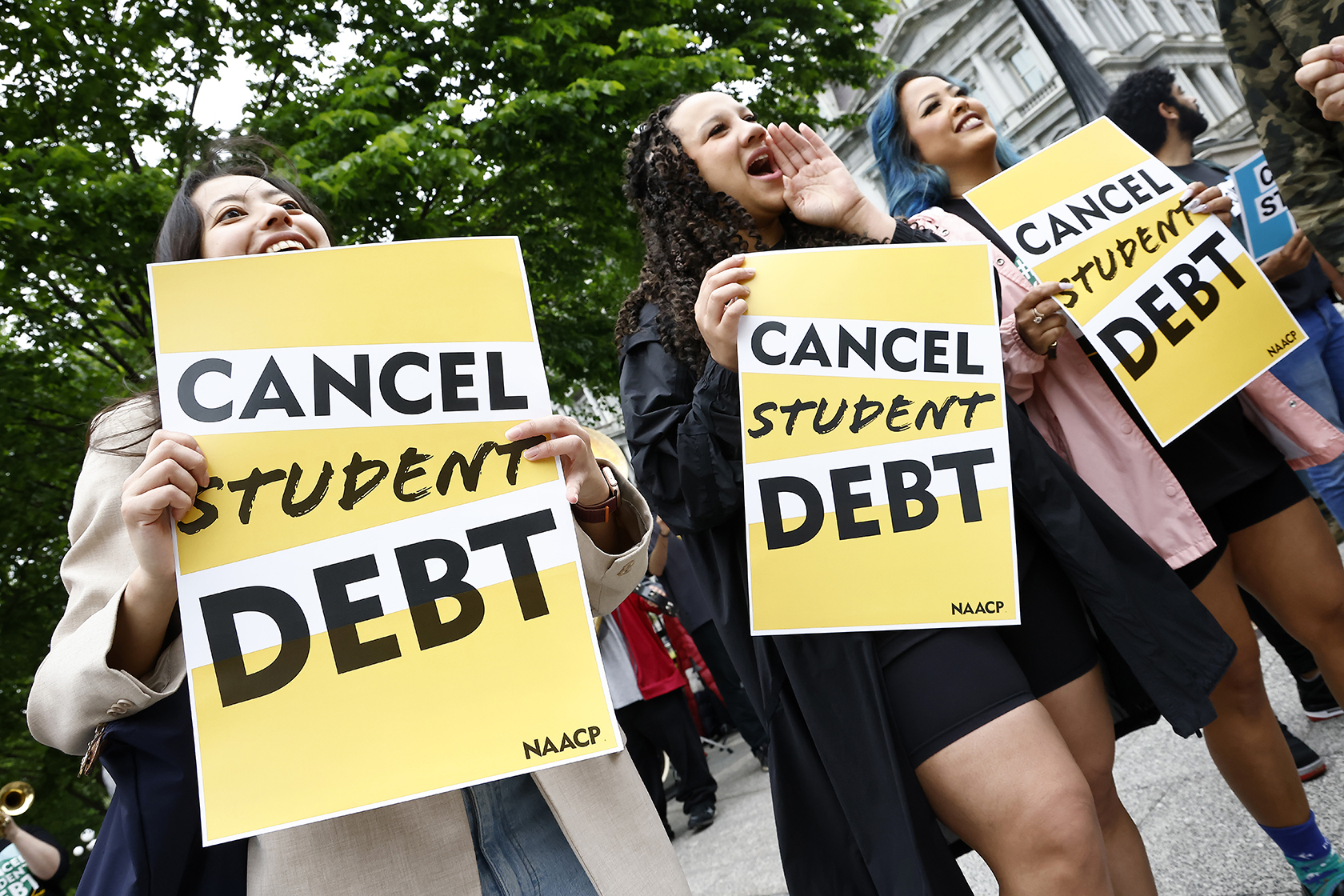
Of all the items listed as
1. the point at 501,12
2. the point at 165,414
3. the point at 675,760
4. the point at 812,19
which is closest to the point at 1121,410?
the point at 165,414

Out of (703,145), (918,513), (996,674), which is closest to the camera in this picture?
(996,674)

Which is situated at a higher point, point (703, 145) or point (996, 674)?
point (703, 145)

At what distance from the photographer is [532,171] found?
8.94 meters

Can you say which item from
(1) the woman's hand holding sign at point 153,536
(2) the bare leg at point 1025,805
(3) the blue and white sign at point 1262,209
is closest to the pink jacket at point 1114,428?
(2) the bare leg at point 1025,805

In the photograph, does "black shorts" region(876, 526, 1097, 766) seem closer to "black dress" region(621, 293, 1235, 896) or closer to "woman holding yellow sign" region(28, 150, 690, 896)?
"black dress" region(621, 293, 1235, 896)

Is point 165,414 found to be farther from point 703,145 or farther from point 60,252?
point 60,252

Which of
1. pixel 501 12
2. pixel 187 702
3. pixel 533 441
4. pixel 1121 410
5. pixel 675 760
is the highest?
pixel 501 12

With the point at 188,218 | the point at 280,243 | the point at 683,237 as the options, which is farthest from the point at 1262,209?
the point at 188,218

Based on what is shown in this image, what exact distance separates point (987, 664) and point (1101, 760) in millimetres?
372

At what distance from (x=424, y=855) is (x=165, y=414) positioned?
2.51ft

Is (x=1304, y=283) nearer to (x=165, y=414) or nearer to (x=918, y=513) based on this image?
(x=918, y=513)

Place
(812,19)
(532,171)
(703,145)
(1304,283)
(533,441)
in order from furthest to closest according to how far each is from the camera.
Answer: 1. (812,19)
2. (532,171)
3. (1304,283)
4. (703,145)
5. (533,441)

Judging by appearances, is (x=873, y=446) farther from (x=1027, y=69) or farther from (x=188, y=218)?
(x=1027, y=69)

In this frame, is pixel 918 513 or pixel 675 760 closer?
pixel 918 513
